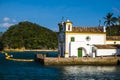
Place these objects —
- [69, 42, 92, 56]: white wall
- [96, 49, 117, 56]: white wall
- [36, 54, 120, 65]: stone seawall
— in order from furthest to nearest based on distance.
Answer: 1. [69, 42, 92, 56]: white wall
2. [96, 49, 117, 56]: white wall
3. [36, 54, 120, 65]: stone seawall

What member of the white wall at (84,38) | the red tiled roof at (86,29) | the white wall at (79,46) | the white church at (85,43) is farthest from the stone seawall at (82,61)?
the red tiled roof at (86,29)

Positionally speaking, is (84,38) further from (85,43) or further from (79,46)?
(79,46)

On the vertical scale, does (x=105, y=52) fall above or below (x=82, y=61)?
above

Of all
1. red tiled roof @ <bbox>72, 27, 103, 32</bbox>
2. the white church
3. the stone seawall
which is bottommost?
the stone seawall

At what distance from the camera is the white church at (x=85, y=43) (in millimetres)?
68994

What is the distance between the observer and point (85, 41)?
70.6m

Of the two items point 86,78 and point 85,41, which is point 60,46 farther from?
point 86,78

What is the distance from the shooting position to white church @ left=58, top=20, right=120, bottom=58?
2716 inches

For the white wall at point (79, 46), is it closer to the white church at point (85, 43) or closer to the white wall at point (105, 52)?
the white church at point (85, 43)

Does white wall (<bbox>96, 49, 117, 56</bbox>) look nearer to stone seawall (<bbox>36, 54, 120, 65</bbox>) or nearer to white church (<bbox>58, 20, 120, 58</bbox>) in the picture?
white church (<bbox>58, 20, 120, 58</bbox>)

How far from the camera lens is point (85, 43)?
231 ft

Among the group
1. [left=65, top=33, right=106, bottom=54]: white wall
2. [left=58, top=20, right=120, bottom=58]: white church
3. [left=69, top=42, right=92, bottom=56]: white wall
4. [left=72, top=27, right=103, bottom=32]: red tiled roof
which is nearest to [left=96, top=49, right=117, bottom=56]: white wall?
[left=58, top=20, right=120, bottom=58]: white church

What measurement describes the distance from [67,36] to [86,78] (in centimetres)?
2413

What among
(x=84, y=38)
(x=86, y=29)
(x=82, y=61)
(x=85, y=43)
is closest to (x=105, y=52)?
(x=85, y=43)
